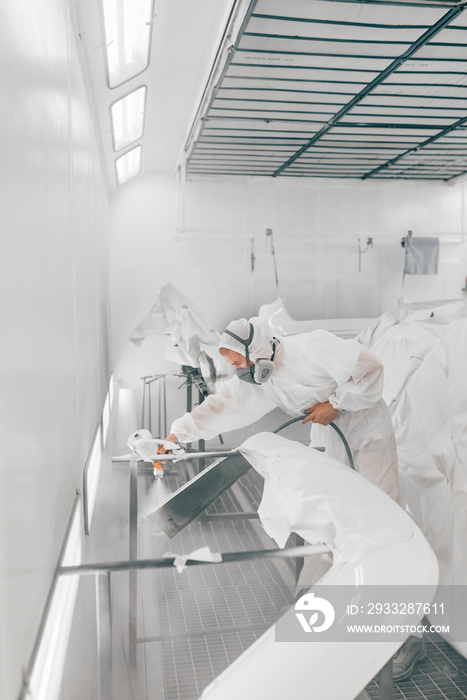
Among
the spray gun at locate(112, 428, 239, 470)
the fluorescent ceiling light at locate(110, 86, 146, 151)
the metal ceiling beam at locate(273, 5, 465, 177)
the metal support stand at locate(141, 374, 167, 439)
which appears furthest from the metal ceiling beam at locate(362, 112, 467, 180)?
the spray gun at locate(112, 428, 239, 470)

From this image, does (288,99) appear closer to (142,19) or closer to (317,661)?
(142,19)

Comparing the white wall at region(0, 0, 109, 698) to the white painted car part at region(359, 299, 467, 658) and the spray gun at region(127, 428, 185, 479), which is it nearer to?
the spray gun at region(127, 428, 185, 479)

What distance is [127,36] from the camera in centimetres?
290

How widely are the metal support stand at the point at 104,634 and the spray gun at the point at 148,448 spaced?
2.53ft

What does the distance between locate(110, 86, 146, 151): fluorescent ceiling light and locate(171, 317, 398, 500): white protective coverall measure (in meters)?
2.14

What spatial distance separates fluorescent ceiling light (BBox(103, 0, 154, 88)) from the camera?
8.52ft

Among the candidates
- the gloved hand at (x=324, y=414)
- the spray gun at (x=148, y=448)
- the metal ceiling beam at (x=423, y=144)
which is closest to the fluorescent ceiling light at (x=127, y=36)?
the spray gun at (x=148, y=448)

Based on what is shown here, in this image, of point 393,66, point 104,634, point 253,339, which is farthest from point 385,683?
point 393,66

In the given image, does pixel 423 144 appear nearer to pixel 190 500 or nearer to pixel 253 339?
pixel 253 339

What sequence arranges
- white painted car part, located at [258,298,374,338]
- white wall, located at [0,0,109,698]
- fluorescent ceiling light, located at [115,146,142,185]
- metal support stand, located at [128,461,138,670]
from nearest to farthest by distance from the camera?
white wall, located at [0,0,109,698]
metal support stand, located at [128,461,138,670]
fluorescent ceiling light, located at [115,146,142,185]
white painted car part, located at [258,298,374,338]

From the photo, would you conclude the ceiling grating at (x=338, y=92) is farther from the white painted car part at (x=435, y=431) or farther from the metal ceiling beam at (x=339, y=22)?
the white painted car part at (x=435, y=431)

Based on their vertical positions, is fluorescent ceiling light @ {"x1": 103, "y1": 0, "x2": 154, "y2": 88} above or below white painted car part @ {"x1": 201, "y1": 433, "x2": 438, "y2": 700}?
above

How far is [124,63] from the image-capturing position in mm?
3227

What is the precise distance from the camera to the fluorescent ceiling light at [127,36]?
2.60 metres
